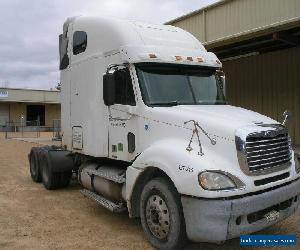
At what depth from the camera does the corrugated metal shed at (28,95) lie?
4506 cm

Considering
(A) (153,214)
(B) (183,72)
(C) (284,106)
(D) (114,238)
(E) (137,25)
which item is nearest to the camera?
(A) (153,214)

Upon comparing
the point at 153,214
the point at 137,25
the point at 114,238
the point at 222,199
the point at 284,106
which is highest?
the point at 137,25

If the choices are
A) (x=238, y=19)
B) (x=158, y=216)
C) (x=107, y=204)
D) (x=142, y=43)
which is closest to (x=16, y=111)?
(x=238, y=19)

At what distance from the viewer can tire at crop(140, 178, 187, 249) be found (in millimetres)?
5043

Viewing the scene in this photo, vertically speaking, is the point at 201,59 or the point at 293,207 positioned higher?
the point at 201,59

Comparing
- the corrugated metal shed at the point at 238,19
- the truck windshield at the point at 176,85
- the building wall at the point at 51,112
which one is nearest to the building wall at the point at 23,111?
the building wall at the point at 51,112

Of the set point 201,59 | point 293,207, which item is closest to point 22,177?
point 201,59

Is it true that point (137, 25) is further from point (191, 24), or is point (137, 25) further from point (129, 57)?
point (191, 24)

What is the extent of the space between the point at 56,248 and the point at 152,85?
2.74m

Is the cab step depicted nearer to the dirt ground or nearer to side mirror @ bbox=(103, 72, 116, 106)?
the dirt ground

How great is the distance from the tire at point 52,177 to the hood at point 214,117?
4.46 metres

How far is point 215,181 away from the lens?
4773mm

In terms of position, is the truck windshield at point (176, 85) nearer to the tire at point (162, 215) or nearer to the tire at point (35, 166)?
the tire at point (162, 215)

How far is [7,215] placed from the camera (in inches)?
289
